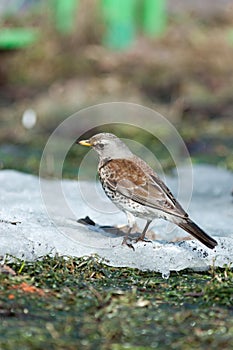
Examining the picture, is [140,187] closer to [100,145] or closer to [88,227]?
[88,227]

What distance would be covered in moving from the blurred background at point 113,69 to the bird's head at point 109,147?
12.7 ft

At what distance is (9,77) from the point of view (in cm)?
1514

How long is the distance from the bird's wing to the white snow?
10.0 inches

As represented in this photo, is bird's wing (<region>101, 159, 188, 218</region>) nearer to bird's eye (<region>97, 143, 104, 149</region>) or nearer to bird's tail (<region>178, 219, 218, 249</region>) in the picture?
bird's tail (<region>178, 219, 218, 249</region>)

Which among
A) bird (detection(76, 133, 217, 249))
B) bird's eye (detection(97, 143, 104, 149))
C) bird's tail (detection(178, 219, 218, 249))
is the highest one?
bird's eye (detection(97, 143, 104, 149))

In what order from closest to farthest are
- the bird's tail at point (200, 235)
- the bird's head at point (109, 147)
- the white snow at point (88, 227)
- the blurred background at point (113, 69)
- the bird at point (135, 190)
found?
the white snow at point (88, 227)
the bird's tail at point (200, 235)
the bird at point (135, 190)
the bird's head at point (109, 147)
the blurred background at point (113, 69)

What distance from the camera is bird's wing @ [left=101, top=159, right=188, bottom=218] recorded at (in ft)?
16.8

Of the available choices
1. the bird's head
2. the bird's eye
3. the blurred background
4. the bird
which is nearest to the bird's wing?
the bird

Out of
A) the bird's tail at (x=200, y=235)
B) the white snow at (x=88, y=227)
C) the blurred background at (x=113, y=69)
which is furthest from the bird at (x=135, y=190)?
the blurred background at (x=113, y=69)

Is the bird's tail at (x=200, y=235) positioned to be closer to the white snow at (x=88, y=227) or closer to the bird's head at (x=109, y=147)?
the white snow at (x=88, y=227)

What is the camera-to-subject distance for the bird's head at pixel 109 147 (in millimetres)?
5641

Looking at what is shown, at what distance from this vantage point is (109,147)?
5691 mm

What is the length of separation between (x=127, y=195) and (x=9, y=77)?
10369 millimetres

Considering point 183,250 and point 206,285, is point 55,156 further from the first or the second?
point 206,285
